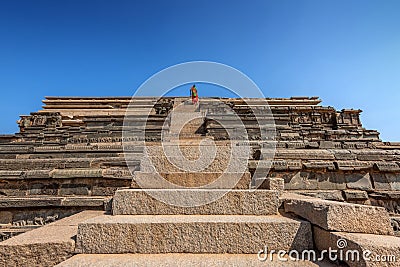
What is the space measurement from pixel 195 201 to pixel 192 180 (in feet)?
2.30

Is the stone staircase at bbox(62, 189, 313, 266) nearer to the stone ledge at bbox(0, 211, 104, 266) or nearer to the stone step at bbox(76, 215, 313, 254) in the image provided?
the stone step at bbox(76, 215, 313, 254)

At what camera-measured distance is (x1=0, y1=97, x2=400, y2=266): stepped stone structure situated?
2.10 metres

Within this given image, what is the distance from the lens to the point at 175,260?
2.06m

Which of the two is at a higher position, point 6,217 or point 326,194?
point 326,194

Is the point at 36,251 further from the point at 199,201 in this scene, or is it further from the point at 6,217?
the point at 6,217

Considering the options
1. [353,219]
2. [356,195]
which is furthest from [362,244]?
[356,195]

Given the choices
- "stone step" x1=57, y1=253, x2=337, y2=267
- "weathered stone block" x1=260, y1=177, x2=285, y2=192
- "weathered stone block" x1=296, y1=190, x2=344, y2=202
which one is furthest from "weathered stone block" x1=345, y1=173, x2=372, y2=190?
"stone step" x1=57, y1=253, x2=337, y2=267

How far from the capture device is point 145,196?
2.85m

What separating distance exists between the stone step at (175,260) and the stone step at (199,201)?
642 millimetres

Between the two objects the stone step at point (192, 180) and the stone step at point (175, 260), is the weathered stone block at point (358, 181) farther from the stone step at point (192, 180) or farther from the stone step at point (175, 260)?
the stone step at point (175, 260)

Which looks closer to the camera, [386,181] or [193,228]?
[193,228]

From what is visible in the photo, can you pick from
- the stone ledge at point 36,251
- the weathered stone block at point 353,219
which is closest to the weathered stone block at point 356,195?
the weathered stone block at point 353,219

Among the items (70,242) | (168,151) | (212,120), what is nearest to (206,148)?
(168,151)

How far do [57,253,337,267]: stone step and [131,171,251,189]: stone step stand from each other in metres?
1.27
